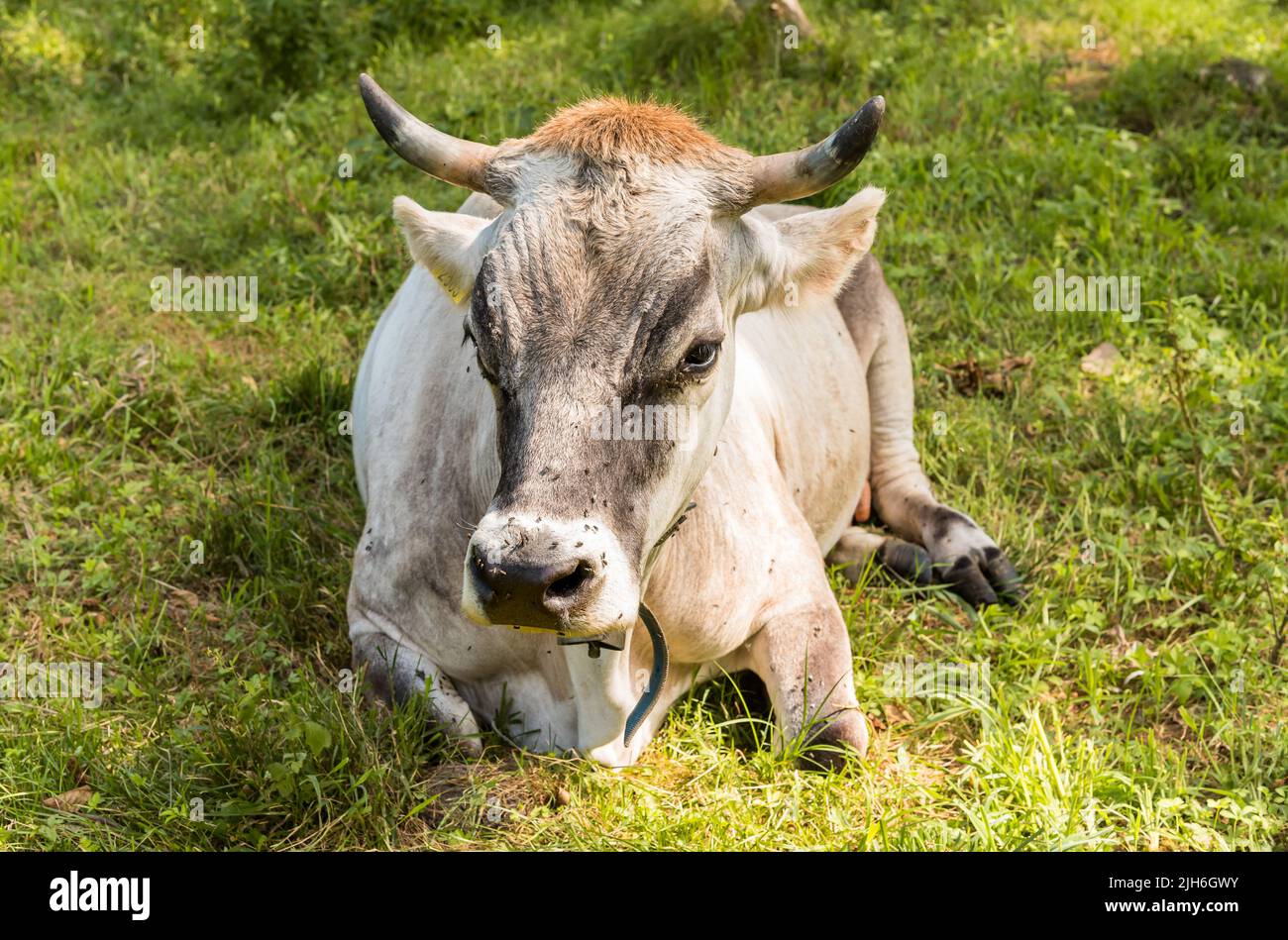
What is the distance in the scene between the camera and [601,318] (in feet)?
11.2

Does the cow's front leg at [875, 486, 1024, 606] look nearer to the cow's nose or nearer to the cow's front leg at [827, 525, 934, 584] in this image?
the cow's front leg at [827, 525, 934, 584]

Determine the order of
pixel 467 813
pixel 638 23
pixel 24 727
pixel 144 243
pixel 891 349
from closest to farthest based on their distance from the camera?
pixel 467 813 → pixel 24 727 → pixel 891 349 → pixel 144 243 → pixel 638 23

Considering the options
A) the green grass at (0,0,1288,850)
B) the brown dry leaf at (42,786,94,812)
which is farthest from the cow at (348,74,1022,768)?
the brown dry leaf at (42,786,94,812)

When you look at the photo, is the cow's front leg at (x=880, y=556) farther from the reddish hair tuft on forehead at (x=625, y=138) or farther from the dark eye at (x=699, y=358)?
the reddish hair tuft on forehead at (x=625, y=138)

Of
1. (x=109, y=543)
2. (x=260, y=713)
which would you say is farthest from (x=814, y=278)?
(x=109, y=543)

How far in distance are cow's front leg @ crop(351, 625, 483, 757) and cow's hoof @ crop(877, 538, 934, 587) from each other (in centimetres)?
193

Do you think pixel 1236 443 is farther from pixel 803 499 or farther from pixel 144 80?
pixel 144 80

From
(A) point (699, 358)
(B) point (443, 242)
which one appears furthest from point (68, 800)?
(A) point (699, 358)

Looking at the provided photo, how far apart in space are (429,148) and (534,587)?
1368mm

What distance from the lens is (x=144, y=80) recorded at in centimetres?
894

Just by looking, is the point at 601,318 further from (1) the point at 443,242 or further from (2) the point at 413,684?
(2) the point at 413,684

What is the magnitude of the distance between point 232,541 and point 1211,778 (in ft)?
11.3

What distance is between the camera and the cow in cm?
338

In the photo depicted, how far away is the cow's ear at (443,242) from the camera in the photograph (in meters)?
3.99
